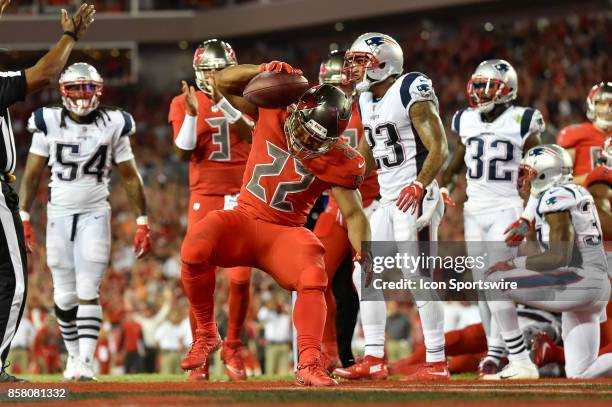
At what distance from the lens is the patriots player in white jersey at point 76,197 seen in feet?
23.6

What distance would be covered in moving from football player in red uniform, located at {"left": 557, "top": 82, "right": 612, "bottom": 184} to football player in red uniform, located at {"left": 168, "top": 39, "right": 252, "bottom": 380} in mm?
2972

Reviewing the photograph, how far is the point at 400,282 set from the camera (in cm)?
705

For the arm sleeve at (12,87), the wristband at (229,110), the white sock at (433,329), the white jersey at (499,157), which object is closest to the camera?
the arm sleeve at (12,87)

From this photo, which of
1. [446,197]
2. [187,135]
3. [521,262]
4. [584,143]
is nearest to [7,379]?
[187,135]

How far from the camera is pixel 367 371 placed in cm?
671

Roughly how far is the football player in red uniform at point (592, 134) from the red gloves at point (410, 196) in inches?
106

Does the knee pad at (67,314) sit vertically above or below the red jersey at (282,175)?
below

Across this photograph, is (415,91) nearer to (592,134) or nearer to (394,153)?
(394,153)

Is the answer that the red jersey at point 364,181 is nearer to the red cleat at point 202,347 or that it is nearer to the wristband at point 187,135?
the wristband at point 187,135

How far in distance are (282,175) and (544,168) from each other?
7.67 feet

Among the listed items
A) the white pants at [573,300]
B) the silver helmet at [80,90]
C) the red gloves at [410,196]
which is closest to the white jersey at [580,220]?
the white pants at [573,300]

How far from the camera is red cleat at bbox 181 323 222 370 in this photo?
219 inches

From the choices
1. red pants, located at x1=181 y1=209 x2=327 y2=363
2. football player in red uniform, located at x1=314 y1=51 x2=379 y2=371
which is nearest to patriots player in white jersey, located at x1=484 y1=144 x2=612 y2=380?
football player in red uniform, located at x1=314 y1=51 x2=379 y2=371

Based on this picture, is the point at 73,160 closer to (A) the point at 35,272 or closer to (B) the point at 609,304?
(B) the point at 609,304
